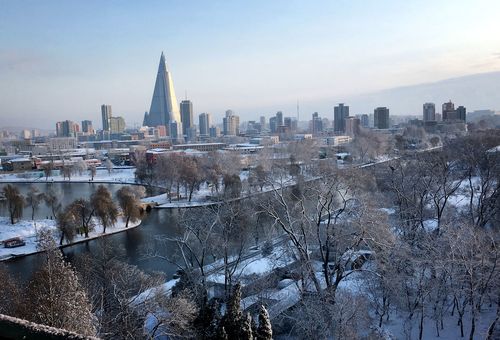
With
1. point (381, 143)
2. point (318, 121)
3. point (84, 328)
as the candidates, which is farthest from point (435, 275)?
point (318, 121)

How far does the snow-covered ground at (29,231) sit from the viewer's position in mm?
13672

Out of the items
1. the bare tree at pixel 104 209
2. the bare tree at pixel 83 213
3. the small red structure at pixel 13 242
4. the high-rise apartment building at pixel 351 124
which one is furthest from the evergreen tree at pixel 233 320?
the high-rise apartment building at pixel 351 124

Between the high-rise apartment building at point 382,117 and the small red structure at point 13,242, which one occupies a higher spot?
the high-rise apartment building at point 382,117

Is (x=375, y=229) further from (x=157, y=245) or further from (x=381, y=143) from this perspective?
(x=381, y=143)

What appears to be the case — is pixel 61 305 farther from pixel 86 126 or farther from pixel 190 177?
pixel 86 126

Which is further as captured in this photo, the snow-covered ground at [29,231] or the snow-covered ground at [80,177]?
the snow-covered ground at [80,177]

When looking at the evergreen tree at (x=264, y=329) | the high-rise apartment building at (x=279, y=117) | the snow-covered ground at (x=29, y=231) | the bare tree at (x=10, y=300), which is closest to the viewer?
the evergreen tree at (x=264, y=329)

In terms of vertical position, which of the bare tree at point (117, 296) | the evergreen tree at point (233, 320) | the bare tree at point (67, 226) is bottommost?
the bare tree at point (67, 226)

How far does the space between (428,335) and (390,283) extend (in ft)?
4.61

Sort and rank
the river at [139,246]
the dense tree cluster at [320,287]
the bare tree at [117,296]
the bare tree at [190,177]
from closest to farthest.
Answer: the dense tree cluster at [320,287]
the bare tree at [117,296]
the river at [139,246]
the bare tree at [190,177]

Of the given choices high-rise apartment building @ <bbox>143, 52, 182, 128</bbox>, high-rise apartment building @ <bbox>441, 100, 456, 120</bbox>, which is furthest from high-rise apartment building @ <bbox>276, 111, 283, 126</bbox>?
high-rise apartment building @ <bbox>441, 100, 456, 120</bbox>

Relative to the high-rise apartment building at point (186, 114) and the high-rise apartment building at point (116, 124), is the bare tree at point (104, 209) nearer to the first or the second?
the high-rise apartment building at point (186, 114)

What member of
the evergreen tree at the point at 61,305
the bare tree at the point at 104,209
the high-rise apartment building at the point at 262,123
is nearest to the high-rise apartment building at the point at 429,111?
the high-rise apartment building at the point at 262,123

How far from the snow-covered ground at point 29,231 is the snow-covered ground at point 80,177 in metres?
15.4
